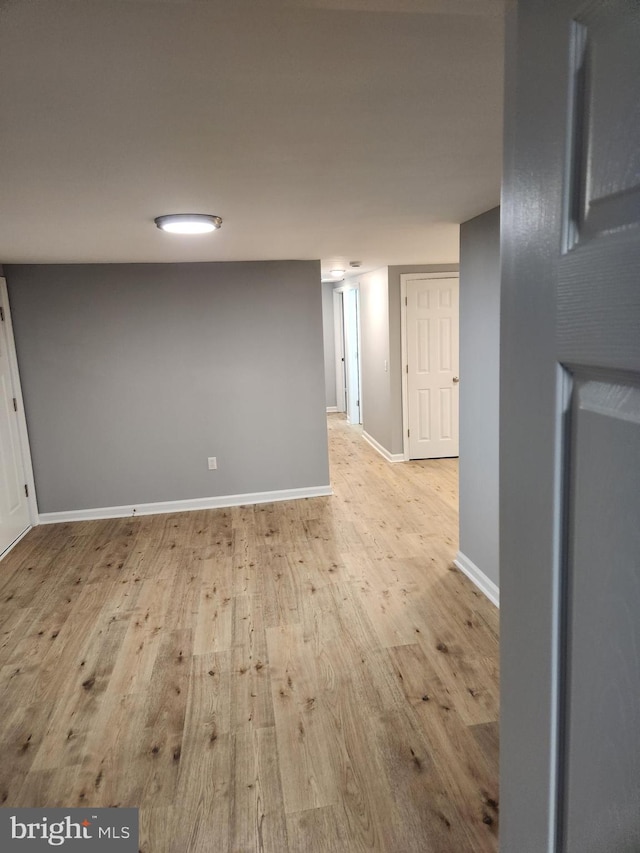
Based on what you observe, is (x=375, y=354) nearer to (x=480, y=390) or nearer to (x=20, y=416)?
(x=480, y=390)

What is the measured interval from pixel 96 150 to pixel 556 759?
189 cm

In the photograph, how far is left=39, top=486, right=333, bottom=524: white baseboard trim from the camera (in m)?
4.73

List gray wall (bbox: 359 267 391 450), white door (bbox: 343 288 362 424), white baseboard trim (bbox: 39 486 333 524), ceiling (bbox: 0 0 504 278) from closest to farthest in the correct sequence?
ceiling (bbox: 0 0 504 278)
white baseboard trim (bbox: 39 486 333 524)
gray wall (bbox: 359 267 391 450)
white door (bbox: 343 288 362 424)

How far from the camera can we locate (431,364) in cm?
609

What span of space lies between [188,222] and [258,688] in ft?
7.41

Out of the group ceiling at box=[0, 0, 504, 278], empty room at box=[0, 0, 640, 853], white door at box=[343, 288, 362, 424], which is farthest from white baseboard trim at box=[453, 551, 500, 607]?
white door at box=[343, 288, 362, 424]

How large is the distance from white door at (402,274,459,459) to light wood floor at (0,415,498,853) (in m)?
2.08

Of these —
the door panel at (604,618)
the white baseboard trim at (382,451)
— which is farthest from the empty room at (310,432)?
the white baseboard trim at (382,451)

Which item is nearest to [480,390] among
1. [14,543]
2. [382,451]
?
[382,451]

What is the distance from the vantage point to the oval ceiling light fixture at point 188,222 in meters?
2.59

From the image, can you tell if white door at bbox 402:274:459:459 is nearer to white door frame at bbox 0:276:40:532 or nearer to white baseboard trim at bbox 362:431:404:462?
white baseboard trim at bbox 362:431:404:462

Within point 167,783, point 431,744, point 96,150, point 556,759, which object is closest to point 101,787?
point 167,783

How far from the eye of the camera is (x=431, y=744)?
208cm

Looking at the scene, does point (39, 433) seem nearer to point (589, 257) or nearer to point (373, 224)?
point (373, 224)
